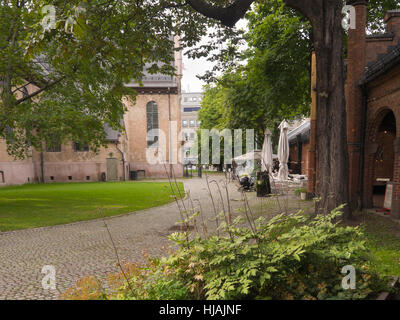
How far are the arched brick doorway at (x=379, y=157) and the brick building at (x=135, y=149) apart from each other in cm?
2153

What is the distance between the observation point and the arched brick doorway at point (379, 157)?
30.8 ft

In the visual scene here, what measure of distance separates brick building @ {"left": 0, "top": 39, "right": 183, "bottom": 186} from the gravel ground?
902 inches

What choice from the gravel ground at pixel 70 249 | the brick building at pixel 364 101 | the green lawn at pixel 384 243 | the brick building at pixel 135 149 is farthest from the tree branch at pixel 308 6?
the brick building at pixel 135 149

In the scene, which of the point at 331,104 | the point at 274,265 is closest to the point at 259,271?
the point at 274,265

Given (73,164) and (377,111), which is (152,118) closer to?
(73,164)

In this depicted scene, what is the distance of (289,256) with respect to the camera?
116 inches

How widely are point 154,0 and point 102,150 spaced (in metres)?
26.2

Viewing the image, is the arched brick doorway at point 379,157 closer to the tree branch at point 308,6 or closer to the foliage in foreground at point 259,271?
the tree branch at point 308,6

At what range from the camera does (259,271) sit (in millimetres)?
2740

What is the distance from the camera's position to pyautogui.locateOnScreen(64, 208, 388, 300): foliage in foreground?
9.14 ft

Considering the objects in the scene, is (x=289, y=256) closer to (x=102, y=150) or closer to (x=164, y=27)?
(x=164, y=27)

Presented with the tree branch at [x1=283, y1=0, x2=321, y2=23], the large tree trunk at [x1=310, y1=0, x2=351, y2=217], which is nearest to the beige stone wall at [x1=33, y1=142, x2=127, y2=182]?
the tree branch at [x1=283, y1=0, x2=321, y2=23]
